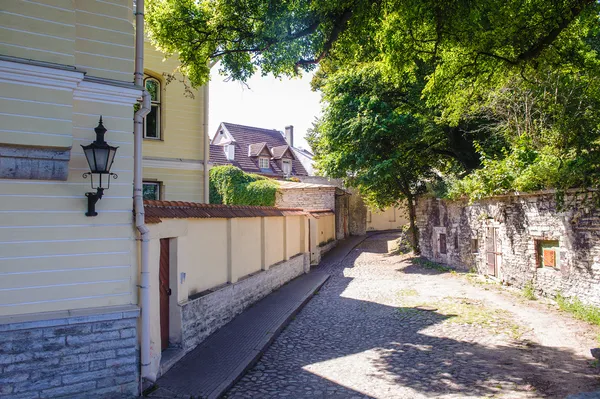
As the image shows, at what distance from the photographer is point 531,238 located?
36.9 ft

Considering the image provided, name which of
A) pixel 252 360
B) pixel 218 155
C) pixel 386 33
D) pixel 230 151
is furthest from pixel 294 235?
pixel 230 151

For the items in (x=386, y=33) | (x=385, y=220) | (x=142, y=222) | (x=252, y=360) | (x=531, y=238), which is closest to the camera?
(x=142, y=222)

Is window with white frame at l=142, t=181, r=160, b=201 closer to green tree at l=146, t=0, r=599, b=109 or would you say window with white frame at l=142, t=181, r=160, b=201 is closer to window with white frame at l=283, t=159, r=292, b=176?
green tree at l=146, t=0, r=599, b=109

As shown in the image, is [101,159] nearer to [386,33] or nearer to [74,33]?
[74,33]

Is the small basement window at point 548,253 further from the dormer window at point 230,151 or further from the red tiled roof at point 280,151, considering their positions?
the red tiled roof at point 280,151

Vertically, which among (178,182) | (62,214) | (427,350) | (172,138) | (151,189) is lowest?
(427,350)

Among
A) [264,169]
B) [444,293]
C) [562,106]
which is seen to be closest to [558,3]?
[562,106]

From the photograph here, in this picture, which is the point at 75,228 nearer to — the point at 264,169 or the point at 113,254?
the point at 113,254

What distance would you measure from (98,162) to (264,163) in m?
27.8

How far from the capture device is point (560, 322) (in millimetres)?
8875

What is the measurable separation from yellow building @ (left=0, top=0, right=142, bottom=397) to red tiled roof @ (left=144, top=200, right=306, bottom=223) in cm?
87

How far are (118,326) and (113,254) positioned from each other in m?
0.89

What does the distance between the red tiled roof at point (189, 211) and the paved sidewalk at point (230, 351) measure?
2227 millimetres

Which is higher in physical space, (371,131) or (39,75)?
(371,131)
